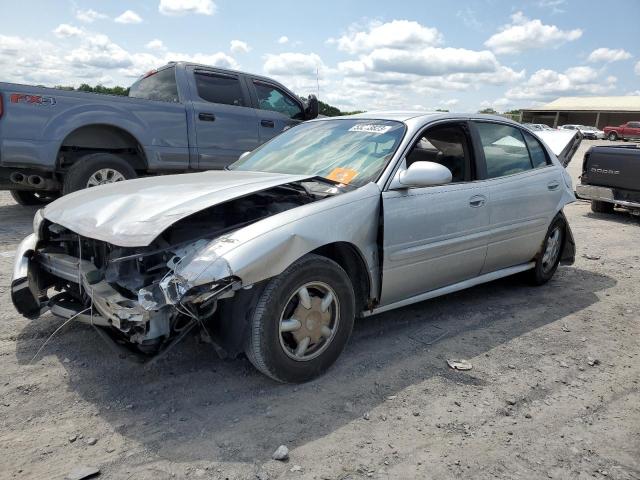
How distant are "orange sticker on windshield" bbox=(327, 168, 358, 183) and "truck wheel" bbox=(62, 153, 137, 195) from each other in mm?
3488

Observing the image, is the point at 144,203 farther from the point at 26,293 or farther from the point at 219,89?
the point at 219,89

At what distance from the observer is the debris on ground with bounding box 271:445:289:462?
2484mm

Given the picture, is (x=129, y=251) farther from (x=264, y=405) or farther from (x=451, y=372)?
(x=451, y=372)

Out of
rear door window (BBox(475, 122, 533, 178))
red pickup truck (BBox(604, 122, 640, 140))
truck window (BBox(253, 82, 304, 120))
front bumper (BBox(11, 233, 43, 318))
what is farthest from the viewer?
red pickup truck (BBox(604, 122, 640, 140))

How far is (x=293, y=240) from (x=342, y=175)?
0.90 metres

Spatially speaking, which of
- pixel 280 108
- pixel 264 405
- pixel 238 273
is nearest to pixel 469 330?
pixel 264 405

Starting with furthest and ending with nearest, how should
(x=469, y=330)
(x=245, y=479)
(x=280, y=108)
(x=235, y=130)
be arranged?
1. (x=280, y=108)
2. (x=235, y=130)
3. (x=469, y=330)
4. (x=245, y=479)

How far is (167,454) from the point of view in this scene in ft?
8.15

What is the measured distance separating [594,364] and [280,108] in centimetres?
615

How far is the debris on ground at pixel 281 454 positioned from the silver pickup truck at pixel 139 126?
4918 millimetres

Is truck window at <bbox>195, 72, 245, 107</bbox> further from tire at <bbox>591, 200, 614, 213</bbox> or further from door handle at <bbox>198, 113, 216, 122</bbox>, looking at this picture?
tire at <bbox>591, 200, 614, 213</bbox>

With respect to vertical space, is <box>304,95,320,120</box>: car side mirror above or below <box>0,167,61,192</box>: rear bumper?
above

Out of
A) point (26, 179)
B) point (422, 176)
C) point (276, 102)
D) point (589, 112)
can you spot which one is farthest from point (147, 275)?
point (589, 112)

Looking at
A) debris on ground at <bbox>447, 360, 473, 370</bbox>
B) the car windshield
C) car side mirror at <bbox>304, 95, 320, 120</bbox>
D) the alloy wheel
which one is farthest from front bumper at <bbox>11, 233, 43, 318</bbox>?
car side mirror at <bbox>304, 95, 320, 120</bbox>
